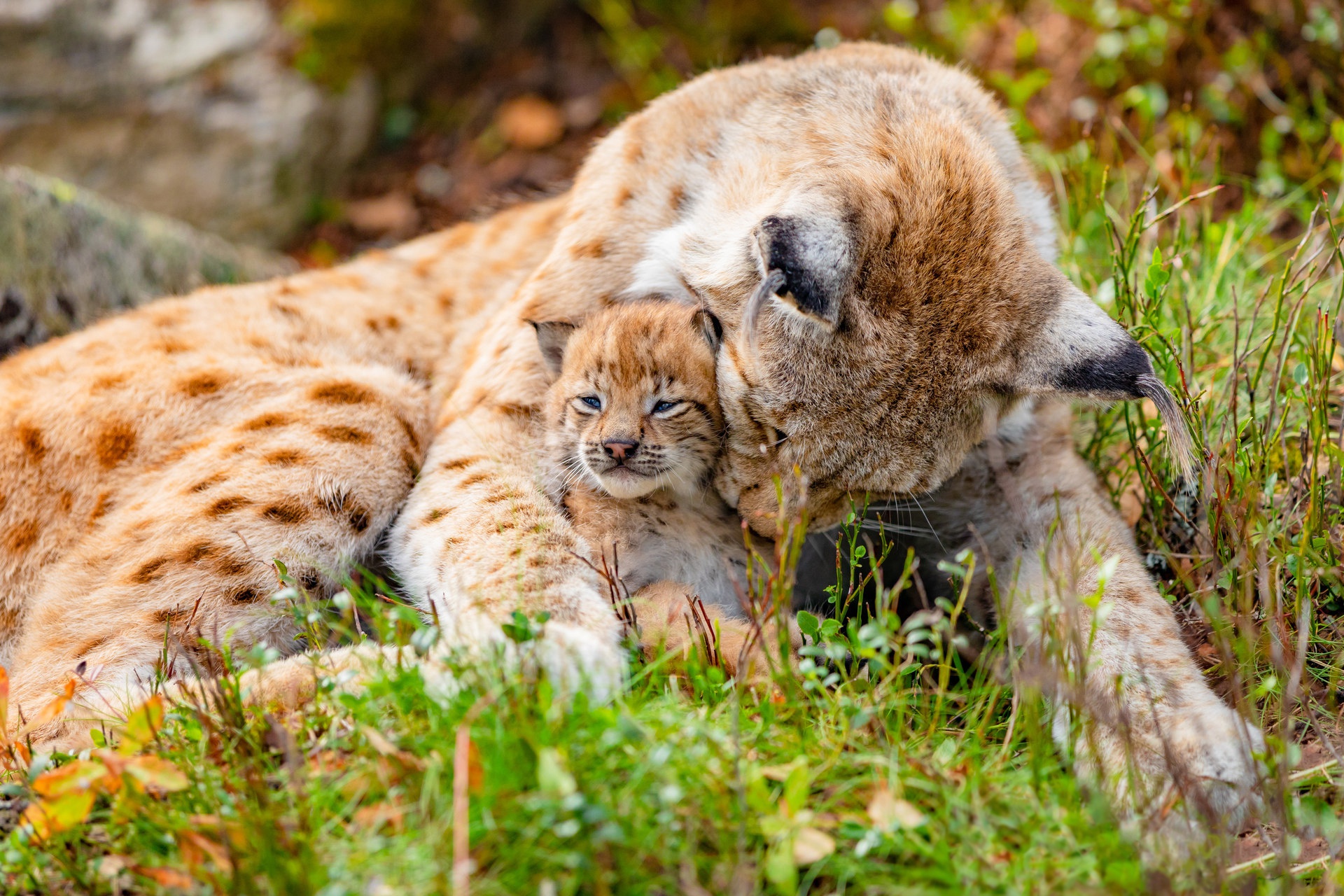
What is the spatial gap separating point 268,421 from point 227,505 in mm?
350

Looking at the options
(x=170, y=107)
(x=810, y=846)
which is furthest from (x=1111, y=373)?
(x=170, y=107)

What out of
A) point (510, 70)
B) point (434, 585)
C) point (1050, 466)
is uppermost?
point (510, 70)

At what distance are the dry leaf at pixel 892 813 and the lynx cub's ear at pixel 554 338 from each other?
1665mm

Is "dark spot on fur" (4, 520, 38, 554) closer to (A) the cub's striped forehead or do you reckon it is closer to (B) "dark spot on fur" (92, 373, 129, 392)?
(B) "dark spot on fur" (92, 373, 129, 392)

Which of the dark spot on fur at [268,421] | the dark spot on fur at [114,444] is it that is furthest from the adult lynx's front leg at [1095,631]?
the dark spot on fur at [114,444]

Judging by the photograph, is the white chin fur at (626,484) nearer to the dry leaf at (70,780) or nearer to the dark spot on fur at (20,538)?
the dry leaf at (70,780)

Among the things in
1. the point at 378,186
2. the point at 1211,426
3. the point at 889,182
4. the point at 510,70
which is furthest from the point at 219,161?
the point at 1211,426

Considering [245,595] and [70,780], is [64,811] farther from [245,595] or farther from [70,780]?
[245,595]

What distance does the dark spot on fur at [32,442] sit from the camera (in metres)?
3.41

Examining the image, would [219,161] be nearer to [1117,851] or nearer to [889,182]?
[889,182]

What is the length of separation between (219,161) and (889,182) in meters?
5.81

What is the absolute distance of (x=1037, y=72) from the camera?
18.3 ft

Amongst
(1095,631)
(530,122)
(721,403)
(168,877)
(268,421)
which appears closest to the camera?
(168,877)

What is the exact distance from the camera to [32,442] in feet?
11.2
